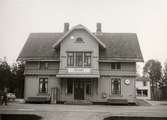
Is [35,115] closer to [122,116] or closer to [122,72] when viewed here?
[122,116]

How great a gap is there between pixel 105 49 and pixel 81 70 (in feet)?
13.7

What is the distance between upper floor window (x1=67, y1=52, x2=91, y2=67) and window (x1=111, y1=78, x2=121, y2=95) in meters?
3.26

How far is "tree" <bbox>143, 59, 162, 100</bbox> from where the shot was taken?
71.4m

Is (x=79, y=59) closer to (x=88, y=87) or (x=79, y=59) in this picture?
(x=79, y=59)

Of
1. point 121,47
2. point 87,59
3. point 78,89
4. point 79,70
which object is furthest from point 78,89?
point 121,47

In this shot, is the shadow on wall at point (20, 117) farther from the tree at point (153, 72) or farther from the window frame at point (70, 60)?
the tree at point (153, 72)

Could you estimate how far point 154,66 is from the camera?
77.6 meters

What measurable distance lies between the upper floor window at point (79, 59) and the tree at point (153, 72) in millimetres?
40307

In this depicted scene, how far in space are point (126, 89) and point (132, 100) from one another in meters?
1.30

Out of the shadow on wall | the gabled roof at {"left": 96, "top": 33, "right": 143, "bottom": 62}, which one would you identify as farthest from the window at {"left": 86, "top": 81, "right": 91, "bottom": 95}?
the shadow on wall

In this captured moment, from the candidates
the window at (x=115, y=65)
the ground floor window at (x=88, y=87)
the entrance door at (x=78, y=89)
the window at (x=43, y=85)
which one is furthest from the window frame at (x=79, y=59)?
the window at (x=43, y=85)

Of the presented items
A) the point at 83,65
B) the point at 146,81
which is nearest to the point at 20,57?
the point at 83,65

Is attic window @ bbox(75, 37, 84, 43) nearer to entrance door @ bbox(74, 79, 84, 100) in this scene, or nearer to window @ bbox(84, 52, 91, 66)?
window @ bbox(84, 52, 91, 66)

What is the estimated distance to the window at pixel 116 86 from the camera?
105 feet
